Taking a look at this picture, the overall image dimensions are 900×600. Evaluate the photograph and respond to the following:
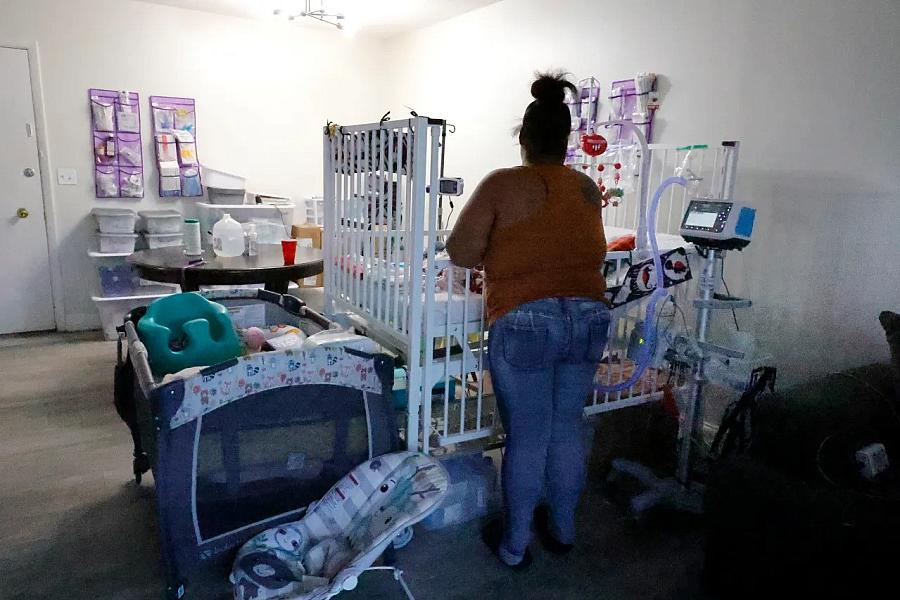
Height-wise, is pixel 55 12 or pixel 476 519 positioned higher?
pixel 55 12

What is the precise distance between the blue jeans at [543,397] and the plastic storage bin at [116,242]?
333 cm

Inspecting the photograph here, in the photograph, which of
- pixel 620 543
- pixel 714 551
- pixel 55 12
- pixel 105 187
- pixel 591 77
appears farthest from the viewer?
pixel 105 187

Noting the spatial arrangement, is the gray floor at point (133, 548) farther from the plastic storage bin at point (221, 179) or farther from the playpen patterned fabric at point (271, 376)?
the plastic storage bin at point (221, 179)

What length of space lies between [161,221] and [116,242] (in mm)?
331

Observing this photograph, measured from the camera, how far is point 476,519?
7.34ft

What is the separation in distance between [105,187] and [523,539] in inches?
152

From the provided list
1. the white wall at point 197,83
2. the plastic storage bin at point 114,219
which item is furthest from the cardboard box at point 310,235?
the plastic storage bin at point 114,219

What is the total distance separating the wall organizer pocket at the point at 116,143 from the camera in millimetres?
4195

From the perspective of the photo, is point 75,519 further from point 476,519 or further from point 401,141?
point 401,141

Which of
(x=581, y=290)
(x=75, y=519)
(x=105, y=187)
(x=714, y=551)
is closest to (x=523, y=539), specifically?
(x=714, y=551)

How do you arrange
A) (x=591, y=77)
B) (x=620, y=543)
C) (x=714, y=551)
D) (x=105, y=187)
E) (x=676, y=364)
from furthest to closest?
1. (x=105, y=187)
2. (x=591, y=77)
3. (x=676, y=364)
4. (x=620, y=543)
5. (x=714, y=551)

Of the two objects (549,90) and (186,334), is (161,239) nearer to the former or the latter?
(186,334)

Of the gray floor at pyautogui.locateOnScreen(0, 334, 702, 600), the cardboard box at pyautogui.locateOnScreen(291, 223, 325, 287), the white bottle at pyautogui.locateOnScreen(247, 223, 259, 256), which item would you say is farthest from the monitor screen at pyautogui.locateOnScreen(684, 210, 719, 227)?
the cardboard box at pyautogui.locateOnScreen(291, 223, 325, 287)

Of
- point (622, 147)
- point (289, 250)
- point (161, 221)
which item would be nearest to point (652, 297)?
point (622, 147)
